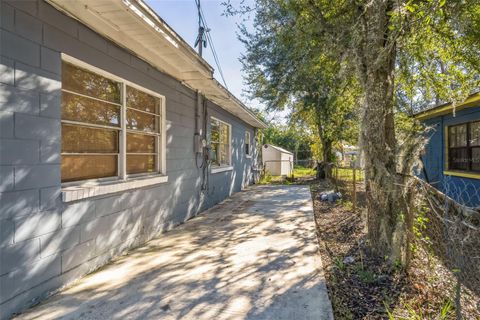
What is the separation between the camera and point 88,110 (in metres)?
3.50

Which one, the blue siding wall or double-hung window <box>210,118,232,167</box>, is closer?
the blue siding wall

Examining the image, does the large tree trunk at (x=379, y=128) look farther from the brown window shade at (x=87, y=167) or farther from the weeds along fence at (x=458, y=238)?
the brown window shade at (x=87, y=167)

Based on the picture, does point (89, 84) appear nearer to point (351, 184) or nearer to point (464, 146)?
point (464, 146)

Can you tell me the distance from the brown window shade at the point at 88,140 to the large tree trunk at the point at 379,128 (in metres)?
3.21

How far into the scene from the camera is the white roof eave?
2955 millimetres

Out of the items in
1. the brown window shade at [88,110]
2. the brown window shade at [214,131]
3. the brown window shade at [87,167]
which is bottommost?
the brown window shade at [87,167]

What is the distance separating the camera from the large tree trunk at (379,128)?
142 inches

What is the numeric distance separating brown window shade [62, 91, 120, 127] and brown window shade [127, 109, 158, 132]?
32cm

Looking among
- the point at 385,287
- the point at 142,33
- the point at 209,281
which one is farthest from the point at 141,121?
the point at 385,287

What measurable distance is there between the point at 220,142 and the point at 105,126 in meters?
5.31

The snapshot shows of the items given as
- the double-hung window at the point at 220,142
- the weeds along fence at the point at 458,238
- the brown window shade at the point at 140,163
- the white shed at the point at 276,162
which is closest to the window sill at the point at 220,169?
the double-hung window at the point at 220,142

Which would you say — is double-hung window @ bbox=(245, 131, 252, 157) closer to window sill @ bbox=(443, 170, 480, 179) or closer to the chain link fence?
window sill @ bbox=(443, 170, 480, 179)

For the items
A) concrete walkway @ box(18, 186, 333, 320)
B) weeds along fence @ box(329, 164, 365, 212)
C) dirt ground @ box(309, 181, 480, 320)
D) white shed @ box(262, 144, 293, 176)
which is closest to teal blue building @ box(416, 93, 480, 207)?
weeds along fence @ box(329, 164, 365, 212)

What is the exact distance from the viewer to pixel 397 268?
10.9 ft
